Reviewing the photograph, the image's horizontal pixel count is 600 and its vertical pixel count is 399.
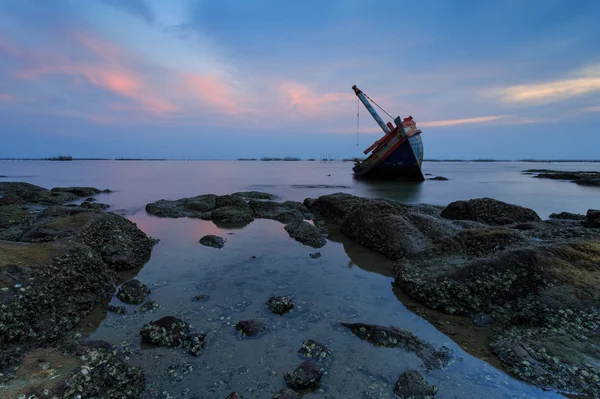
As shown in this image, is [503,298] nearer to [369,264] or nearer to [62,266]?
[369,264]

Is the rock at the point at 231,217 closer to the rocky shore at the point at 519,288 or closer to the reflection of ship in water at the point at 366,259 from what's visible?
the reflection of ship in water at the point at 366,259

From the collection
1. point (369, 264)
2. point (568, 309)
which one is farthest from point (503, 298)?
point (369, 264)

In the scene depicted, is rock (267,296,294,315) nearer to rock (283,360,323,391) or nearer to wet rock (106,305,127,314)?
rock (283,360,323,391)

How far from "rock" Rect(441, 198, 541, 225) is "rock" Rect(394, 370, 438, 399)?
14070mm

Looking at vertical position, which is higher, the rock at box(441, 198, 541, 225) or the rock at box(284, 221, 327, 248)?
the rock at box(441, 198, 541, 225)

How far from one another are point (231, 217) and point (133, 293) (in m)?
10.5

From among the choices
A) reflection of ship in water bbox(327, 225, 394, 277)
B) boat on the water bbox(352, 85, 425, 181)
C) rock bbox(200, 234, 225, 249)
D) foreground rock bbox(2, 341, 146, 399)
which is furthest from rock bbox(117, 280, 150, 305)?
boat on the water bbox(352, 85, 425, 181)

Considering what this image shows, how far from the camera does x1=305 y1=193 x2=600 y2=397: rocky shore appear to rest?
16.9 ft

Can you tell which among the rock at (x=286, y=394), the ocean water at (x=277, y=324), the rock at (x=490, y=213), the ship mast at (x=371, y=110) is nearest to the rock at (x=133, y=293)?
the ocean water at (x=277, y=324)

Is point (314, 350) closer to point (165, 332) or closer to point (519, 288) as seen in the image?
point (165, 332)

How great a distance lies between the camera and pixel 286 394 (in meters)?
4.50

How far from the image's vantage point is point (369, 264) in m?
10.5

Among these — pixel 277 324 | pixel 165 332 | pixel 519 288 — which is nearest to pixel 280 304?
pixel 277 324

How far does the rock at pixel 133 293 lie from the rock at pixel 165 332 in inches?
62.0
